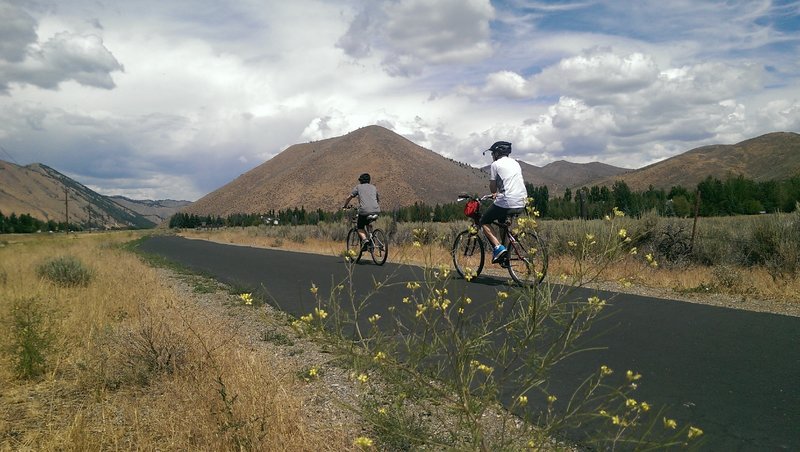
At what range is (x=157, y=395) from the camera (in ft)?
15.3

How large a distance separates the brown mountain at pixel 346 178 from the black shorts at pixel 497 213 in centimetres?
10340

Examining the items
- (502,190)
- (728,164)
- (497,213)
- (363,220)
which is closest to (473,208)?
(497,213)

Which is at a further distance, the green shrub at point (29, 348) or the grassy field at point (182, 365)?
the green shrub at point (29, 348)

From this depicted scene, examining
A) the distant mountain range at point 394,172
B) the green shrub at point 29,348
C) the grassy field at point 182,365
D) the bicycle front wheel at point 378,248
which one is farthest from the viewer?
the distant mountain range at point 394,172

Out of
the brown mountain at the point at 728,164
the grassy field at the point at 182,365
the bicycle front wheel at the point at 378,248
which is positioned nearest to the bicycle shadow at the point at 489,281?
the grassy field at the point at 182,365

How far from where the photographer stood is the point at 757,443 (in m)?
3.22

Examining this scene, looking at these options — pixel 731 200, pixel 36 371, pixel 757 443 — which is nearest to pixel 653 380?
pixel 757 443

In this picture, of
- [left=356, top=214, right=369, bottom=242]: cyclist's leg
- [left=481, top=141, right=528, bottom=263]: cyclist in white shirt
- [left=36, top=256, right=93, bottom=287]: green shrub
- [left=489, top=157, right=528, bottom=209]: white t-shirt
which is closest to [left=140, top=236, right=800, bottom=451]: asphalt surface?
[left=481, top=141, right=528, bottom=263]: cyclist in white shirt

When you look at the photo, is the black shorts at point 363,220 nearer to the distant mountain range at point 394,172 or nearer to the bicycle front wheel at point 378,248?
the bicycle front wheel at point 378,248

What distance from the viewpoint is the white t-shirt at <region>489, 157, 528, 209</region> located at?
9.07 m

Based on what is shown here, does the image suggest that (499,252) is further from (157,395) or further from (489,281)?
(157,395)

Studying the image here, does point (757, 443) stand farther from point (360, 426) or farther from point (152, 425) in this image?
point (152, 425)

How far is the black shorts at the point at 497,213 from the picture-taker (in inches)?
363

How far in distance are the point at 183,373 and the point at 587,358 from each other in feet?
12.2
